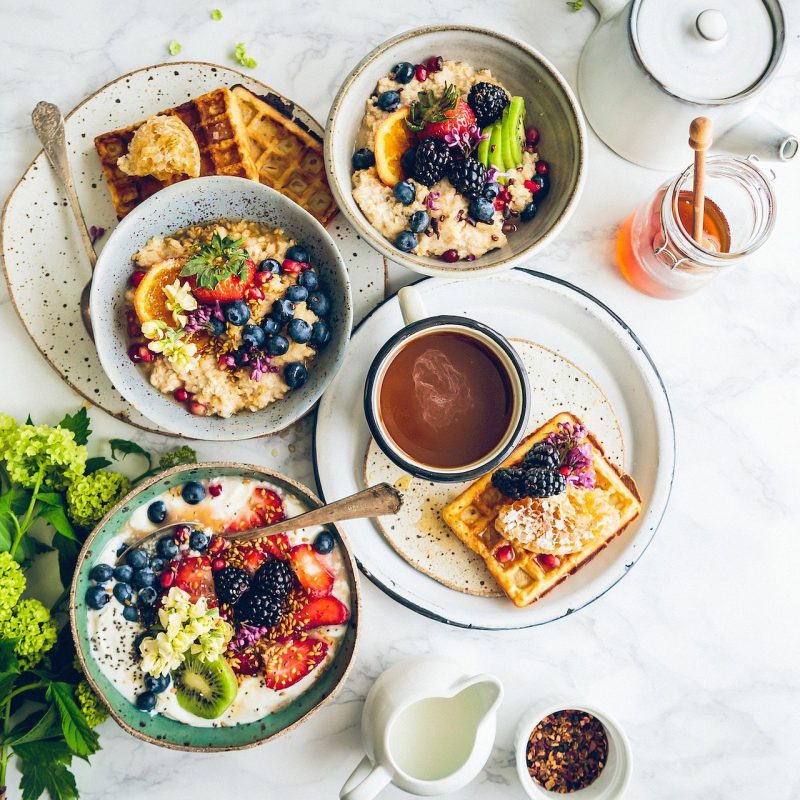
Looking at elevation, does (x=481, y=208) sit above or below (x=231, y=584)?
above

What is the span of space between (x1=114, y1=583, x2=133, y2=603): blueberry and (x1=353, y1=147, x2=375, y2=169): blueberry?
1.40 metres

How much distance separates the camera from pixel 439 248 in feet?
7.07

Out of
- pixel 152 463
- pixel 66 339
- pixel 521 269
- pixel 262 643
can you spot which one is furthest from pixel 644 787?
pixel 66 339

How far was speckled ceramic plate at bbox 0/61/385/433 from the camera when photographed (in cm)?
226

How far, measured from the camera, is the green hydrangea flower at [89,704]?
2182 mm

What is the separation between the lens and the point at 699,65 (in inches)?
84.6

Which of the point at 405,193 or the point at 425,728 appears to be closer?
the point at 405,193

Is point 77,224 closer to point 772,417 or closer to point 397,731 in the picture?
point 397,731

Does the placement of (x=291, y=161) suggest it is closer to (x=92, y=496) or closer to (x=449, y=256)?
(x=449, y=256)

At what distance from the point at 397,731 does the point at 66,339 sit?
161 centimetres

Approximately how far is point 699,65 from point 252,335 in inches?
59.1

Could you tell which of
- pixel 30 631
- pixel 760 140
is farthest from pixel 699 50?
pixel 30 631

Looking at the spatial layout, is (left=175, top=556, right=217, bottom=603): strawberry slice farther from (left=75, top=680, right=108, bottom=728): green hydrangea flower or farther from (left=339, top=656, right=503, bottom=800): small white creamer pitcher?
(left=339, top=656, right=503, bottom=800): small white creamer pitcher

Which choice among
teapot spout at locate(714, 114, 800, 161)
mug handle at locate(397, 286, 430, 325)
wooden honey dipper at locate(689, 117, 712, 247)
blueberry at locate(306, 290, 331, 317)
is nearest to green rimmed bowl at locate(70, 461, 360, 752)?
blueberry at locate(306, 290, 331, 317)
